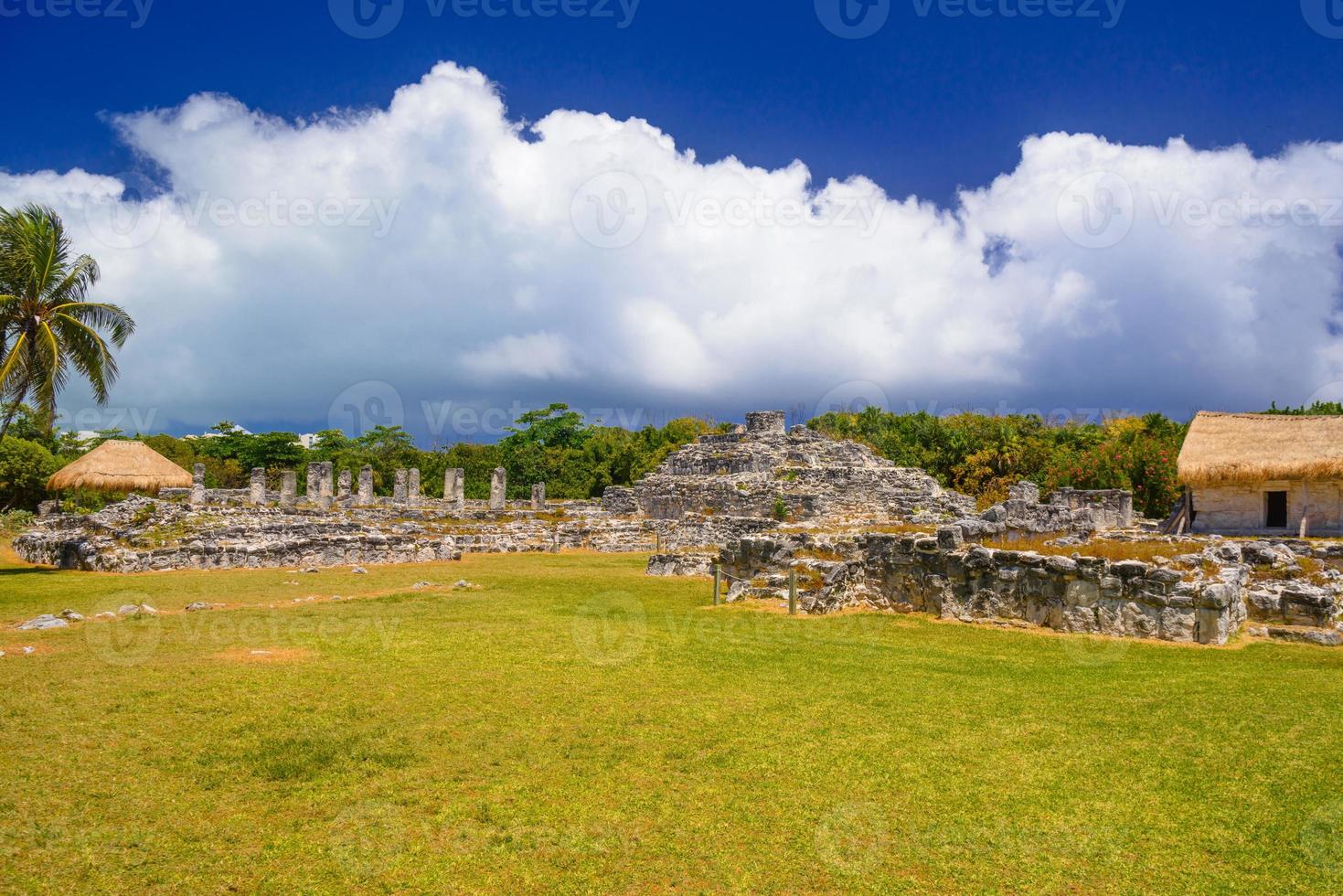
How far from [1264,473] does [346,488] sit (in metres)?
A: 33.5

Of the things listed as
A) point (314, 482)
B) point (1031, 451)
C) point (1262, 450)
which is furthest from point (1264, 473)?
point (314, 482)

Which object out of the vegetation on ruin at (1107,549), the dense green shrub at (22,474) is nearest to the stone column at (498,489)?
the dense green shrub at (22,474)

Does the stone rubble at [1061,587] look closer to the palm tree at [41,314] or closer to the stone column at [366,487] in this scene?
the palm tree at [41,314]

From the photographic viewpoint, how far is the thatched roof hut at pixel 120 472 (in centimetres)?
2848

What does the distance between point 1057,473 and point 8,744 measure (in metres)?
33.2

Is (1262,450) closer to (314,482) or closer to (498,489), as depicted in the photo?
(498,489)

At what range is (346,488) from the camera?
36375mm

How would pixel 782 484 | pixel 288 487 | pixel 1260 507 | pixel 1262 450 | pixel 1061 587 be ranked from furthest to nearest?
pixel 288 487 < pixel 782 484 < pixel 1260 507 < pixel 1262 450 < pixel 1061 587

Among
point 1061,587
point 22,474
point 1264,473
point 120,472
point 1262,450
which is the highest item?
point 1262,450

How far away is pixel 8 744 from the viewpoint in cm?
544

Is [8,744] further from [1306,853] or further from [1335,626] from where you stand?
[1335,626]

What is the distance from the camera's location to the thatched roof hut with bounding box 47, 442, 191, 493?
28.5 m

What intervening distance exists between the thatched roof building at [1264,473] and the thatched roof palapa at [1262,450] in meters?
0.02

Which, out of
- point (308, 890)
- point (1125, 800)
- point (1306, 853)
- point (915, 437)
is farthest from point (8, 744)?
point (915, 437)
